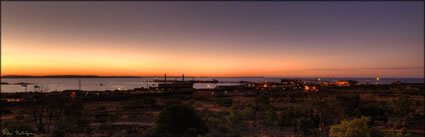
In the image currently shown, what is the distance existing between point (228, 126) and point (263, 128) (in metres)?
4.58

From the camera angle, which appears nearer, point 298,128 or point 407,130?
point 298,128

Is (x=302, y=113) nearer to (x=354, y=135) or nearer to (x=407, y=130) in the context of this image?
(x=407, y=130)

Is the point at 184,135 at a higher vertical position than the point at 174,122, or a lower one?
lower

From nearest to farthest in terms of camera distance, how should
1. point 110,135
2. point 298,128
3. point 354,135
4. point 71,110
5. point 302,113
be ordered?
point 354,135, point 298,128, point 110,135, point 71,110, point 302,113

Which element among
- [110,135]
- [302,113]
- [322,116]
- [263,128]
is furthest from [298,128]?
[110,135]

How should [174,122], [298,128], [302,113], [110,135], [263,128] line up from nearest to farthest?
[174,122], [298,128], [110,135], [263,128], [302,113]

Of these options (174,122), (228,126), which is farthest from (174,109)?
(228,126)

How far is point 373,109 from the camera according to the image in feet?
97.5

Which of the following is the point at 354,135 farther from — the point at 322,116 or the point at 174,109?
the point at 322,116

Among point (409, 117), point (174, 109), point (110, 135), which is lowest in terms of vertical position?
point (110, 135)

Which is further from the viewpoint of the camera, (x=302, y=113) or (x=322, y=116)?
(x=302, y=113)

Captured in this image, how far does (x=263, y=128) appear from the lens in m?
27.2

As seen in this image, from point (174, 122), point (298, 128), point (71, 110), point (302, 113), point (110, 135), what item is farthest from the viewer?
point (302, 113)

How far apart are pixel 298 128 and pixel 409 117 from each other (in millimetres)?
13310
